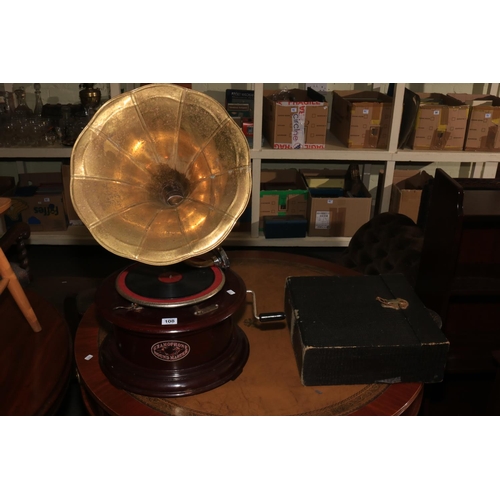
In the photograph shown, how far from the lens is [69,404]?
2.59 m

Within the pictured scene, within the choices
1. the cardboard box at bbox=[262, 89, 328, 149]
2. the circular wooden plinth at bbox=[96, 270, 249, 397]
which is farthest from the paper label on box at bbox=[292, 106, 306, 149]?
the circular wooden plinth at bbox=[96, 270, 249, 397]

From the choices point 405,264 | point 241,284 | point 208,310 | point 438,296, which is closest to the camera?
point 208,310

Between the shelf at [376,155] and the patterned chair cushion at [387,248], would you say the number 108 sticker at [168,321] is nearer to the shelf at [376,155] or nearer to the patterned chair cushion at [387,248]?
the patterned chair cushion at [387,248]

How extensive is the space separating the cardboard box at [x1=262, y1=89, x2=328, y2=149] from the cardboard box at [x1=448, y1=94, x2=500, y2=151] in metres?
1.01

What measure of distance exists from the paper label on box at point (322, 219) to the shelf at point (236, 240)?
0.10 meters

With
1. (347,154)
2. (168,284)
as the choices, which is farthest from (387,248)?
(168,284)

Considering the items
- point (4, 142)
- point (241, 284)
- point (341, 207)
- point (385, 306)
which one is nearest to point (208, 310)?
point (241, 284)

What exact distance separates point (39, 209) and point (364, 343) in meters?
3.05

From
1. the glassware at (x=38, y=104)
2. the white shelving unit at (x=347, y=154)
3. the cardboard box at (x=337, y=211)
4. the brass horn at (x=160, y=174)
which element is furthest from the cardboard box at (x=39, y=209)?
the brass horn at (x=160, y=174)

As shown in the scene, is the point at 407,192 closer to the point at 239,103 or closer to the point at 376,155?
the point at 376,155

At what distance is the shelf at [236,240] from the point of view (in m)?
4.05

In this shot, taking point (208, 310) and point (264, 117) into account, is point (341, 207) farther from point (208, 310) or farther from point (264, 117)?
point (208, 310)

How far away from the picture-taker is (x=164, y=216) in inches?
71.5

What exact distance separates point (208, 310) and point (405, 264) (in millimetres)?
1192
